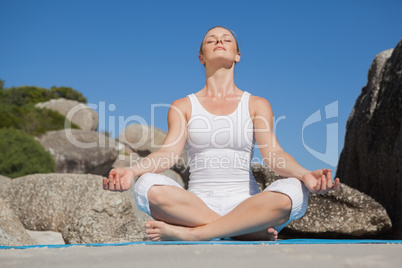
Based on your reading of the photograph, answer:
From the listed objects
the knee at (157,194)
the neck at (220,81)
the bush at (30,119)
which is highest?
the bush at (30,119)

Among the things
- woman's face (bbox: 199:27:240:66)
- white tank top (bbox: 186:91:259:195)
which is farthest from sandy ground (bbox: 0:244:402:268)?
woman's face (bbox: 199:27:240:66)

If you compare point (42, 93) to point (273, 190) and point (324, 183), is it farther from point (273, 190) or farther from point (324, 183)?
point (324, 183)

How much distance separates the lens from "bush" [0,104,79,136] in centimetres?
1874

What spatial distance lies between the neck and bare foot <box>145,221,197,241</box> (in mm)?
1248

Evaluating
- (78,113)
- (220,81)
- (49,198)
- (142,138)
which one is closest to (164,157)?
(220,81)

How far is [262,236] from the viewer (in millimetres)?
3473

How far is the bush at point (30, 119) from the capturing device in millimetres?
18742

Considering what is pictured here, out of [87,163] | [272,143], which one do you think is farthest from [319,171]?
[87,163]

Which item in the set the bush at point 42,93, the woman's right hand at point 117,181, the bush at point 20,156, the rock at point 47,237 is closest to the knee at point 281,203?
the woman's right hand at point 117,181

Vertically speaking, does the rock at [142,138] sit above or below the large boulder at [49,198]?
above

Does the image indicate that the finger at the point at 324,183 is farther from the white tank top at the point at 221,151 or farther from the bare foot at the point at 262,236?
the white tank top at the point at 221,151

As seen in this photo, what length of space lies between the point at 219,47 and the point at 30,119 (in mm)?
19531

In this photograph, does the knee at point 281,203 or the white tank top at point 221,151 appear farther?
the white tank top at point 221,151

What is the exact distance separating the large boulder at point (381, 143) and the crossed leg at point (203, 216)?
337 centimetres
